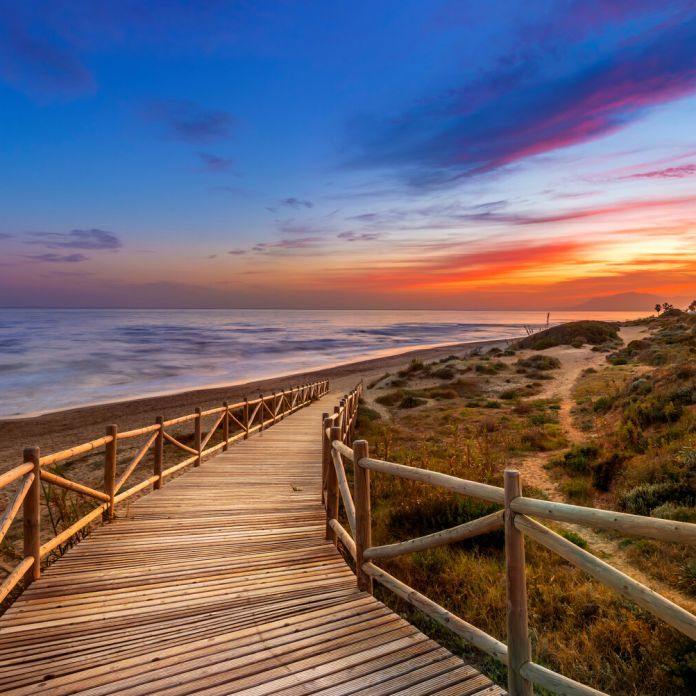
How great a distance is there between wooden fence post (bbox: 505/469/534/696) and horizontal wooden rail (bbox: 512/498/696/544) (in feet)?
0.43

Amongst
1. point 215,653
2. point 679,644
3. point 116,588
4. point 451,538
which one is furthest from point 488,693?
point 116,588

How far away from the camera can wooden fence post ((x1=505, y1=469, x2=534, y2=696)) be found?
264 cm

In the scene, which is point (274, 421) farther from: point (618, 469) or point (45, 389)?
point (45, 389)

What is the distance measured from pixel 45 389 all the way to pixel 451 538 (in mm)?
33756

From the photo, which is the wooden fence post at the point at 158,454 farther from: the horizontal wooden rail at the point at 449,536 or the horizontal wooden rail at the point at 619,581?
the horizontal wooden rail at the point at 619,581

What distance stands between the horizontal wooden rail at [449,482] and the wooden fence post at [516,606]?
0.39 ft

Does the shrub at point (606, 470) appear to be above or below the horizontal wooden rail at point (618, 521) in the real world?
below

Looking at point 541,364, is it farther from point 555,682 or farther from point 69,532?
point 555,682

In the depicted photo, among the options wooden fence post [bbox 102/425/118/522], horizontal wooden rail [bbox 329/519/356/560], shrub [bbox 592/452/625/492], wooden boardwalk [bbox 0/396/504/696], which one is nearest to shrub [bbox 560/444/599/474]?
shrub [bbox 592/452/625/492]

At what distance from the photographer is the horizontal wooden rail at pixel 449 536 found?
2.89m


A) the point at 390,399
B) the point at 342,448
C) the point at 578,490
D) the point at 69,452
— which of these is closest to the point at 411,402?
the point at 390,399

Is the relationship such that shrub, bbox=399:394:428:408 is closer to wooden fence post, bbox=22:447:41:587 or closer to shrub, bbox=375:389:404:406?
shrub, bbox=375:389:404:406

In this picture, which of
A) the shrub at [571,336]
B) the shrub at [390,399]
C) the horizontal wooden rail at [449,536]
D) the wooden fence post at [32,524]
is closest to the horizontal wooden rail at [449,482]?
the horizontal wooden rail at [449,536]

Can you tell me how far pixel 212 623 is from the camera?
11.8 ft
